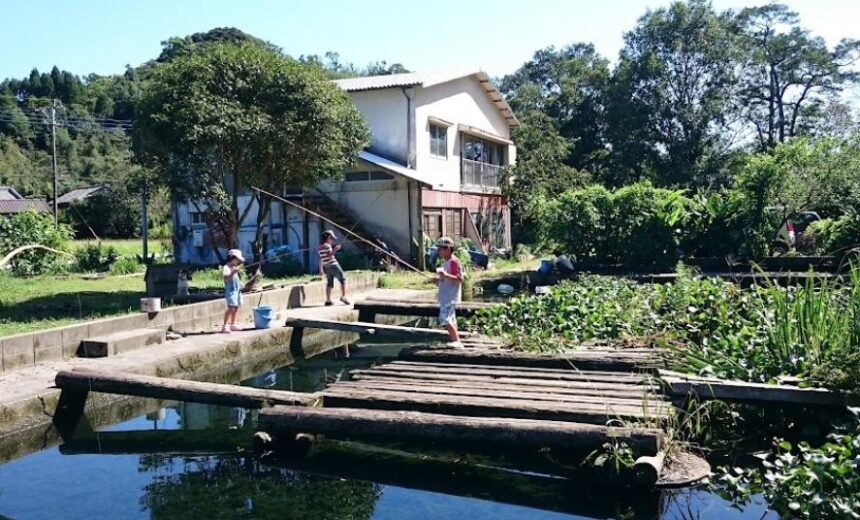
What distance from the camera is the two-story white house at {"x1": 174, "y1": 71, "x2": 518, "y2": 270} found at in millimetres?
24562

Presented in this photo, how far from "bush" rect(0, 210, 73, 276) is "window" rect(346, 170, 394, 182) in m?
9.60

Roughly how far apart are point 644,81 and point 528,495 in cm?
3396

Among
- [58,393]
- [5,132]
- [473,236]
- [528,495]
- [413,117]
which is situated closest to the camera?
[528,495]

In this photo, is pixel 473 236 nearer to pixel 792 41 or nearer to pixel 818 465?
pixel 792 41

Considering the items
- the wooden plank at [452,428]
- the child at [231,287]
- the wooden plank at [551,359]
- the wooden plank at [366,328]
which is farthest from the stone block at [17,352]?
the wooden plank at [551,359]

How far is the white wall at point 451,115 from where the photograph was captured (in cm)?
2627

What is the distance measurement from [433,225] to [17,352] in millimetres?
17352

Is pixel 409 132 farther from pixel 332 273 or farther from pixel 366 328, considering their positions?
pixel 366 328

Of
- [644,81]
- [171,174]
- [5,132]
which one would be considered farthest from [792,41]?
[5,132]

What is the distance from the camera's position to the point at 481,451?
7.93m

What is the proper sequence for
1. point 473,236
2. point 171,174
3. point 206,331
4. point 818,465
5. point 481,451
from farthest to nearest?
point 473,236 < point 171,174 < point 206,331 < point 481,451 < point 818,465

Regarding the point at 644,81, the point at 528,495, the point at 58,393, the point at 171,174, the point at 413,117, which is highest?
the point at 644,81

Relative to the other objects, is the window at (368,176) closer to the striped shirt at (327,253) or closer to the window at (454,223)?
the window at (454,223)

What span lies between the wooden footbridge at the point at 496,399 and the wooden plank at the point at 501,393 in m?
0.01
